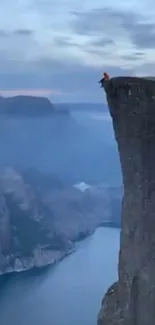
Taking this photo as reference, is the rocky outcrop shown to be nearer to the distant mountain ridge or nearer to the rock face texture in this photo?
the distant mountain ridge

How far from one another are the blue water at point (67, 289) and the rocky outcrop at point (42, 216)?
242 millimetres

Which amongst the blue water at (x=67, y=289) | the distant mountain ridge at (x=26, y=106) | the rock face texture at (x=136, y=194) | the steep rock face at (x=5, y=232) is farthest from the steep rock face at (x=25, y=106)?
the rock face texture at (x=136, y=194)

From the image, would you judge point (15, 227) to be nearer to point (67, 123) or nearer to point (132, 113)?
point (67, 123)

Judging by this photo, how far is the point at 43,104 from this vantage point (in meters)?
7.13

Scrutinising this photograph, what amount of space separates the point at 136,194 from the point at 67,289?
3.89 meters

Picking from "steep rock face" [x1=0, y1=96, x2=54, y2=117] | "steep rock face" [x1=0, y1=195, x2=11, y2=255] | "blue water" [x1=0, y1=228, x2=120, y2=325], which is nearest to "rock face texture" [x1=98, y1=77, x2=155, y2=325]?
"blue water" [x1=0, y1=228, x2=120, y2=325]

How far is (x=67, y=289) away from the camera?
18.0ft

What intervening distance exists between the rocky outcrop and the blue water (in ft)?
0.79

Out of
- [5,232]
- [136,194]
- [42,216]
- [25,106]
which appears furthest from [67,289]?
[136,194]

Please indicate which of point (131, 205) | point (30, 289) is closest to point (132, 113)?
point (131, 205)

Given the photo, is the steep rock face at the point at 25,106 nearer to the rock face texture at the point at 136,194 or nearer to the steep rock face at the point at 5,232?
the steep rock face at the point at 5,232

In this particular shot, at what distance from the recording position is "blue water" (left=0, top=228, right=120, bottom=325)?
16.3 ft

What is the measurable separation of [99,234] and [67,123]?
4.93ft

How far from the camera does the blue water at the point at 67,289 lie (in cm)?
496
